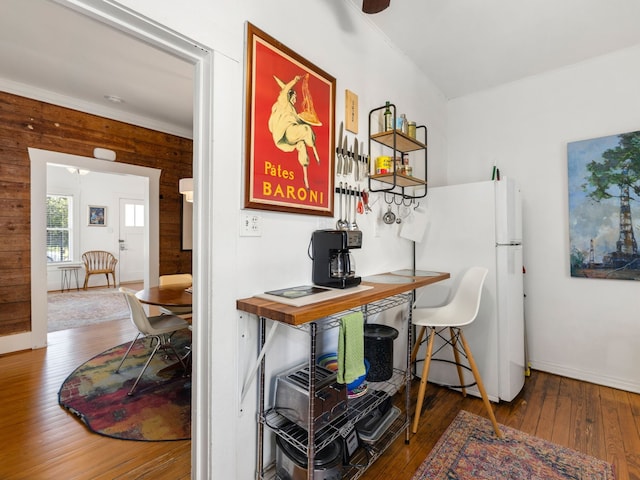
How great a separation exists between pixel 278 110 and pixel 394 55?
1.53m

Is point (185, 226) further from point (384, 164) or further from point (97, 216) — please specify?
point (97, 216)

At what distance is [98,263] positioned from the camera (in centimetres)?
679

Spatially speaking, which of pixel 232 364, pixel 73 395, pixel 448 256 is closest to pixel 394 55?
pixel 448 256

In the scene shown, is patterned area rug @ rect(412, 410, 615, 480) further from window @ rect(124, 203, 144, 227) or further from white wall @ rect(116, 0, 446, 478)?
window @ rect(124, 203, 144, 227)

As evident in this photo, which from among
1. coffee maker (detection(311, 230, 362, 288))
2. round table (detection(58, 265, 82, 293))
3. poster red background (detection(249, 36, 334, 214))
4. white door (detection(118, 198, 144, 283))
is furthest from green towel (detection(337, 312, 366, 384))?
white door (detection(118, 198, 144, 283))

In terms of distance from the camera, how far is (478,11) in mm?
2090

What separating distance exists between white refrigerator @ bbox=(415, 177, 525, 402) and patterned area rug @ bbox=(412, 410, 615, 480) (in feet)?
1.58

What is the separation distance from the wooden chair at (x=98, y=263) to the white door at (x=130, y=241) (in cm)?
20

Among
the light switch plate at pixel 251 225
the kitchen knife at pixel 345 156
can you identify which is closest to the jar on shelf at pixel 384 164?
the kitchen knife at pixel 345 156

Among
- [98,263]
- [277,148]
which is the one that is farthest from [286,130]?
[98,263]

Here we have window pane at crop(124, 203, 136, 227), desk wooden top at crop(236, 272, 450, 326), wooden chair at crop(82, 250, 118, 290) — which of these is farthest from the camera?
window pane at crop(124, 203, 136, 227)

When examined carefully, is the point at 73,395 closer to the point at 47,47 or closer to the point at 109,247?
the point at 47,47

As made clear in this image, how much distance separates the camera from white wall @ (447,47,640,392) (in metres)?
2.51

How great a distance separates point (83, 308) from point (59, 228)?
2.61 metres
